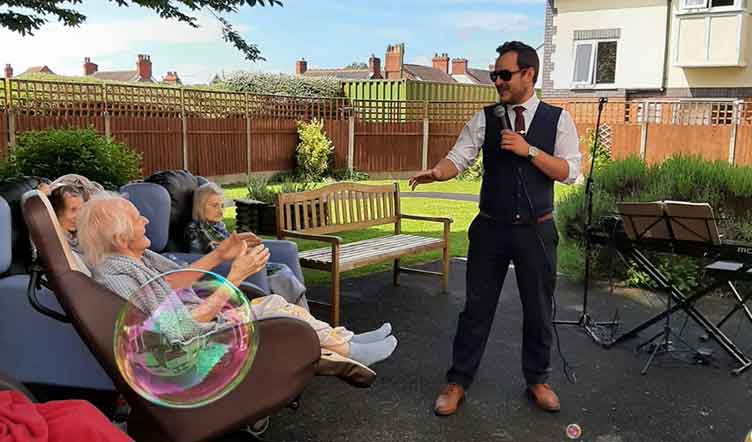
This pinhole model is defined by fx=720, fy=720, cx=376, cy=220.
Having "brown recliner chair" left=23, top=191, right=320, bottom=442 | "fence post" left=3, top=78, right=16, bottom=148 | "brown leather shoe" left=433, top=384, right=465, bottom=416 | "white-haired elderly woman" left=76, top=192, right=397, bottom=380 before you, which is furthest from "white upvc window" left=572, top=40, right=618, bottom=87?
"brown recliner chair" left=23, top=191, right=320, bottom=442

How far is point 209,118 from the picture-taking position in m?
16.1

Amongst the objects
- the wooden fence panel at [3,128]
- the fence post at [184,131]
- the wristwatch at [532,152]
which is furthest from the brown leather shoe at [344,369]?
the fence post at [184,131]

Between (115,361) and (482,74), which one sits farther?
(482,74)

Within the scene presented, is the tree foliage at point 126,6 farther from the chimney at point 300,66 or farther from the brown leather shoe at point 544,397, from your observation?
the chimney at point 300,66

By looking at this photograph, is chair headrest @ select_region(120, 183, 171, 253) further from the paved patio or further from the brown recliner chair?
the brown recliner chair

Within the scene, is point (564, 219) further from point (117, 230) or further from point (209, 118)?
point (209, 118)

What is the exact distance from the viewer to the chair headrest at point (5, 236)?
3.52 meters

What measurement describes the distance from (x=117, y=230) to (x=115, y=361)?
0.59 metres

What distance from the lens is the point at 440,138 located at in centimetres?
1994

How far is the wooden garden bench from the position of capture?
552 cm

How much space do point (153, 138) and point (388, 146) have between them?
21.3ft

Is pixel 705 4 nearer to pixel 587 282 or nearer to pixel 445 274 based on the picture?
pixel 445 274

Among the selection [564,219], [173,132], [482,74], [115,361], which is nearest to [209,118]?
[173,132]

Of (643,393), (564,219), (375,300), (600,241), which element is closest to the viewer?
(643,393)
